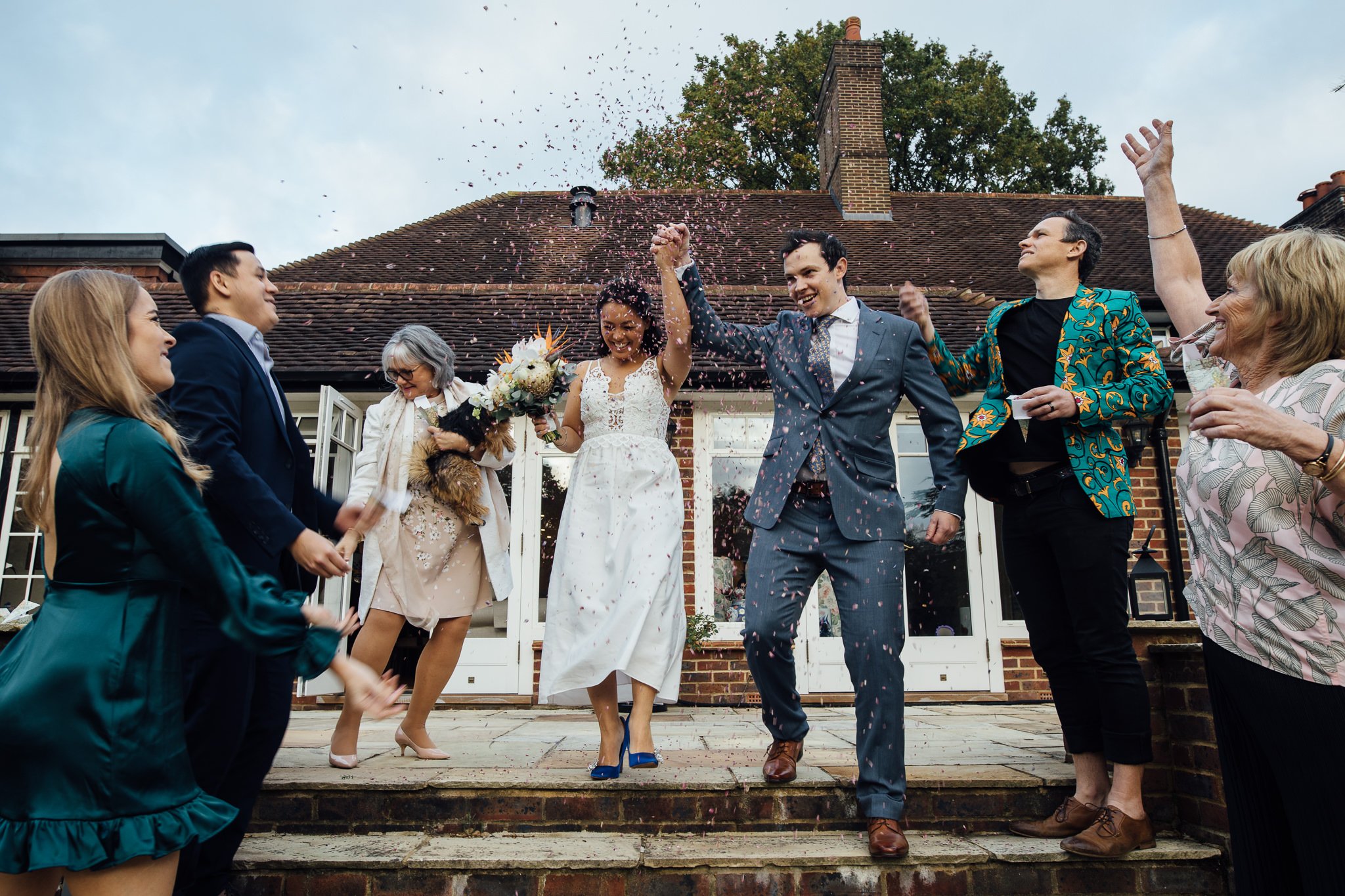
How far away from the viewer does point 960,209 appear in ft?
45.8

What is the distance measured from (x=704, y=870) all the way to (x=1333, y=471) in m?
2.00

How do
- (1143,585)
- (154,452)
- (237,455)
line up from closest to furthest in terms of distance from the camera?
(154,452), (237,455), (1143,585)

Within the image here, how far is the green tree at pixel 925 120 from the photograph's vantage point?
1889cm

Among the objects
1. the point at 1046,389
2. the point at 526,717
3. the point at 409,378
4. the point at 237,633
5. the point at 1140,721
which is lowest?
the point at 526,717

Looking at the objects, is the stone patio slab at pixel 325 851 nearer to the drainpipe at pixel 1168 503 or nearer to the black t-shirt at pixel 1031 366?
the black t-shirt at pixel 1031 366

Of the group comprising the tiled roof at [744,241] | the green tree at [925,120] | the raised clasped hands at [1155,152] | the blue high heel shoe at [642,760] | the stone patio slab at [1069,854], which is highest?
the green tree at [925,120]

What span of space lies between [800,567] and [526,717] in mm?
3978

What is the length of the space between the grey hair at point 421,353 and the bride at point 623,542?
732 mm

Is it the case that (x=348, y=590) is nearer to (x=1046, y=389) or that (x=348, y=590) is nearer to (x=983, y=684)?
(x=983, y=684)

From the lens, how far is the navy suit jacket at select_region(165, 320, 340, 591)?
2.24m

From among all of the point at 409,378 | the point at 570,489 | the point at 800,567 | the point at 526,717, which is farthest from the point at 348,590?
the point at 800,567

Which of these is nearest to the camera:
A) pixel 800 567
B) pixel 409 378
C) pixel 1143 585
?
pixel 800 567

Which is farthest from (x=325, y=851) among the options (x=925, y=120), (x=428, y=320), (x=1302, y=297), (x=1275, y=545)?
(x=925, y=120)

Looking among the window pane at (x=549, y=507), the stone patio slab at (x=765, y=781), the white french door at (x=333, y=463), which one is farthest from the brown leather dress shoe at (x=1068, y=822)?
the white french door at (x=333, y=463)
